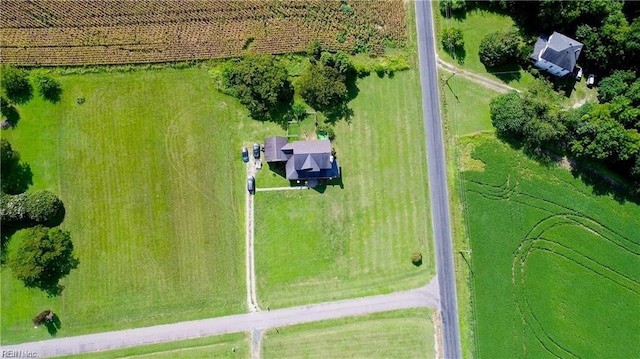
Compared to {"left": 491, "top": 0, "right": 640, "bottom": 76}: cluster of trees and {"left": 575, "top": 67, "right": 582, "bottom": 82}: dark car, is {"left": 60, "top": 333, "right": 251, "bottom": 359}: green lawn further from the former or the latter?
{"left": 491, "top": 0, "right": 640, "bottom": 76}: cluster of trees

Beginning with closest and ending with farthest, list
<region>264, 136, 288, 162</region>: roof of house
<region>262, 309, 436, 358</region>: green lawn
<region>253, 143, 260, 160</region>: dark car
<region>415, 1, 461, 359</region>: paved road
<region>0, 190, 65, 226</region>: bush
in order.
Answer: <region>0, 190, 65, 226</region>: bush < <region>264, 136, 288, 162</region>: roof of house < <region>262, 309, 436, 358</region>: green lawn < <region>253, 143, 260, 160</region>: dark car < <region>415, 1, 461, 359</region>: paved road

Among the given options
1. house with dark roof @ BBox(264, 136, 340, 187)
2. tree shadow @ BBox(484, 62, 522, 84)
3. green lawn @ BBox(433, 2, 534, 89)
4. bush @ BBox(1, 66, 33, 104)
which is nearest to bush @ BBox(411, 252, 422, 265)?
house with dark roof @ BBox(264, 136, 340, 187)

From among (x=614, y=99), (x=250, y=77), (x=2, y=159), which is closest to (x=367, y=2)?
(x=250, y=77)

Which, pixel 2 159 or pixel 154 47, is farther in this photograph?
pixel 154 47

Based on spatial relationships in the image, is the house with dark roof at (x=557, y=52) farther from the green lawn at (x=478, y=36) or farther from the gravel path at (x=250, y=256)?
the gravel path at (x=250, y=256)

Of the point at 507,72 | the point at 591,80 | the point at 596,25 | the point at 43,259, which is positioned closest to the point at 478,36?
the point at 507,72

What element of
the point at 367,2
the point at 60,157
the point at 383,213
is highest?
the point at 367,2

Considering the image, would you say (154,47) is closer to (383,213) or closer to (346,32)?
(346,32)
